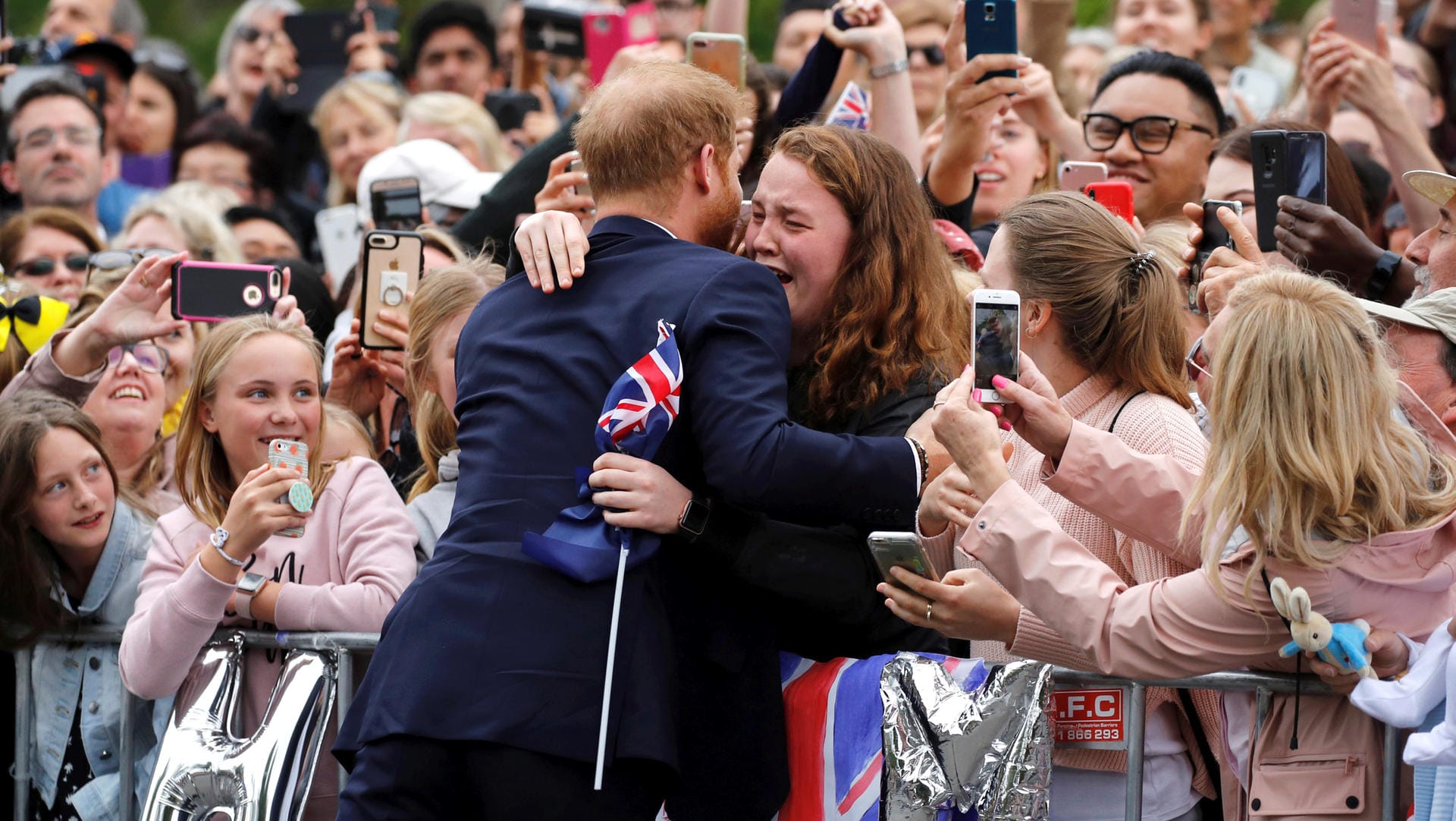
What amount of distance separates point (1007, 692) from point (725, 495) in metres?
0.73

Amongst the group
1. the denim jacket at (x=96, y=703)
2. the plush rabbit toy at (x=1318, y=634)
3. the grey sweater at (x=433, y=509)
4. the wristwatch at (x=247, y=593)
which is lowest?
the denim jacket at (x=96, y=703)

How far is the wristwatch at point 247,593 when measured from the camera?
14.3 ft

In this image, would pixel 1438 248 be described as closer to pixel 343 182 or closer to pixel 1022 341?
pixel 1022 341

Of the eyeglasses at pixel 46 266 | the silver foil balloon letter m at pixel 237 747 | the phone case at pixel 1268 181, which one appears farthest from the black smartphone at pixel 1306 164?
the eyeglasses at pixel 46 266

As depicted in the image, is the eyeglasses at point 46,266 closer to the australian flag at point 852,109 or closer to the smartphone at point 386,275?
the smartphone at point 386,275

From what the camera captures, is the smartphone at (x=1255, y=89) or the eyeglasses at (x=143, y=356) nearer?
the eyeglasses at (x=143, y=356)

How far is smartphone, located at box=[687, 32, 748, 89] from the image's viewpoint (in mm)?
5910

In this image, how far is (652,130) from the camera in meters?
3.49

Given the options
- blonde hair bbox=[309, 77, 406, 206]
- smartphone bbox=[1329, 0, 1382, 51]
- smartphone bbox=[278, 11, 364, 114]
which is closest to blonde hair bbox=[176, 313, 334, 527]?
smartphone bbox=[1329, 0, 1382, 51]

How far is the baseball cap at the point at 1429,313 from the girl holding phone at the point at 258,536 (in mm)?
2415

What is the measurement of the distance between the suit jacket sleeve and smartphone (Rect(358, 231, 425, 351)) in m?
2.19

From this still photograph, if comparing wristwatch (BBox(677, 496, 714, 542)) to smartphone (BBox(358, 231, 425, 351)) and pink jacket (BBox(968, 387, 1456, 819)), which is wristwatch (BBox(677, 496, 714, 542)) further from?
smartphone (BBox(358, 231, 425, 351))

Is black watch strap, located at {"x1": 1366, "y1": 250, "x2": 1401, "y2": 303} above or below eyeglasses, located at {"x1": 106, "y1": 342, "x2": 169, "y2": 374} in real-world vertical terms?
above

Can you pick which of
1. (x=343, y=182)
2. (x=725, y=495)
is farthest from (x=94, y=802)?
(x=343, y=182)
